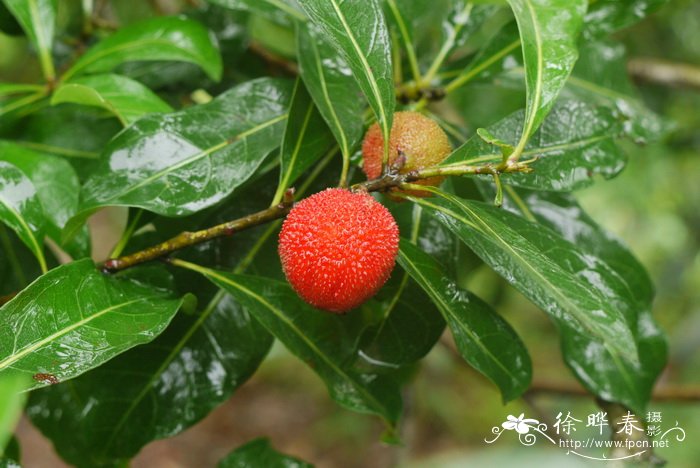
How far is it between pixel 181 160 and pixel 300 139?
15cm

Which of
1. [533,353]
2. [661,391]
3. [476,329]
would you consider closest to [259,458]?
[476,329]

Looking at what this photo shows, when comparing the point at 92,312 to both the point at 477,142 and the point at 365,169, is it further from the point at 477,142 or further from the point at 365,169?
the point at 477,142

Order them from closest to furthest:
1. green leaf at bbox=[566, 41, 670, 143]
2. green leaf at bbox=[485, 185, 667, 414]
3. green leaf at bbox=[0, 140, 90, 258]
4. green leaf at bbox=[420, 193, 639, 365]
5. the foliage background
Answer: green leaf at bbox=[420, 193, 639, 365], green leaf at bbox=[0, 140, 90, 258], green leaf at bbox=[485, 185, 667, 414], green leaf at bbox=[566, 41, 670, 143], the foliage background

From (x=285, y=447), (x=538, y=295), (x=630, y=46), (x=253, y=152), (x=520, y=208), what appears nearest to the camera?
(x=538, y=295)

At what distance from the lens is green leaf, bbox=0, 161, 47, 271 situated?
0.84 metres

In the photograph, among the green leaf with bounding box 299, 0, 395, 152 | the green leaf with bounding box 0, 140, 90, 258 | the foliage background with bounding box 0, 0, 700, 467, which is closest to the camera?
the green leaf with bounding box 299, 0, 395, 152

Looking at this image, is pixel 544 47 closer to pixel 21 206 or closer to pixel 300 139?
pixel 300 139

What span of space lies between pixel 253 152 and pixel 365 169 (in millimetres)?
152

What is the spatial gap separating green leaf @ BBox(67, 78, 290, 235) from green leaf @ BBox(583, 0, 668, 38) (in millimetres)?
526

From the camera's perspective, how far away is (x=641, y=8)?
1063 millimetres

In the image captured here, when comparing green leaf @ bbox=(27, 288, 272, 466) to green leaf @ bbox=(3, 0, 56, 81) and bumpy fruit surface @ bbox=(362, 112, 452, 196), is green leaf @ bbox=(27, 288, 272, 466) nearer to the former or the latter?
bumpy fruit surface @ bbox=(362, 112, 452, 196)

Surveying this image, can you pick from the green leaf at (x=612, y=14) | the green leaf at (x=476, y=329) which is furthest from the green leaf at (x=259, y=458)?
the green leaf at (x=612, y=14)

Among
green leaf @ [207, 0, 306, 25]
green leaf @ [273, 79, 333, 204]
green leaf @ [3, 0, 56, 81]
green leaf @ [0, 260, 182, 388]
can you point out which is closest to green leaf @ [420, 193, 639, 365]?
green leaf @ [273, 79, 333, 204]

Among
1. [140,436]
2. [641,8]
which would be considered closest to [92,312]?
[140,436]
